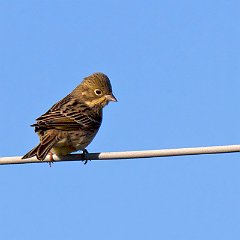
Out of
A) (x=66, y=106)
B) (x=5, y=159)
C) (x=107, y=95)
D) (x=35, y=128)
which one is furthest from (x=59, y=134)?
(x=5, y=159)

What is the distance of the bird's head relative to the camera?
13945 millimetres

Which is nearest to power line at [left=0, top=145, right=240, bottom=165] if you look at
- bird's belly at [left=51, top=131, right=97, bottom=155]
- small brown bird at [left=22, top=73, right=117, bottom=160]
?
small brown bird at [left=22, top=73, right=117, bottom=160]

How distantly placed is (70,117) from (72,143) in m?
0.77

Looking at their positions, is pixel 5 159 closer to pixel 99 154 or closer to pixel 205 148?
pixel 99 154

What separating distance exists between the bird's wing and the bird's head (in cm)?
23

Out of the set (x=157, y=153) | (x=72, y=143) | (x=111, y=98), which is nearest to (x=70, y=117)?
(x=72, y=143)

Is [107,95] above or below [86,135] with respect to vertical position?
above

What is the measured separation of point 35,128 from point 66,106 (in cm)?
144

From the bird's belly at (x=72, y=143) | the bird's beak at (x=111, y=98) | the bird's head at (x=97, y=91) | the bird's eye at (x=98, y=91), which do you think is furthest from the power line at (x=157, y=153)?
the bird's eye at (x=98, y=91)

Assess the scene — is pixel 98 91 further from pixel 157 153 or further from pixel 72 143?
pixel 157 153

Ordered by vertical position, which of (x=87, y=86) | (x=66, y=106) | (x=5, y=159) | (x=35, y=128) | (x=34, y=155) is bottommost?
(x=5, y=159)

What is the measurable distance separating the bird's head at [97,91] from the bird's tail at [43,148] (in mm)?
2313

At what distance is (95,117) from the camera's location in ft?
44.0

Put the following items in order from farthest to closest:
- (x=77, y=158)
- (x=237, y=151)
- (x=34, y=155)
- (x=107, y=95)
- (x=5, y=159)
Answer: (x=107, y=95) → (x=77, y=158) → (x=34, y=155) → (x=5, y=159) → (x=237, y=151)
